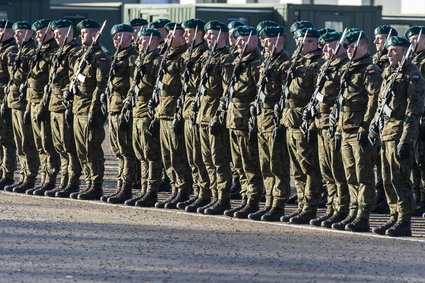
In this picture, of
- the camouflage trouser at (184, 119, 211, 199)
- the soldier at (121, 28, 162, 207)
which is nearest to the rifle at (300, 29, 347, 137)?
the camouflage trouser at (184, 119, 211, 199)

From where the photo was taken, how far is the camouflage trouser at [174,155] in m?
13.8

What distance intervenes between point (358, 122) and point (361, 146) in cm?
24

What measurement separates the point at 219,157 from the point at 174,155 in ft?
2.28

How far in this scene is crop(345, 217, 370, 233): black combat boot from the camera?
11891 millimetres

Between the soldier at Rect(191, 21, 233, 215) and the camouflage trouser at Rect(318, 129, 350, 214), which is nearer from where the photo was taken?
the camouflage trouser at Rect(318, 129, 350, 214)

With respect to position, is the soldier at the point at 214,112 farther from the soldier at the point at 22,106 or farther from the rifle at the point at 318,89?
the soldier at the point at 22,106

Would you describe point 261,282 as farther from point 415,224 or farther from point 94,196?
point 94,196

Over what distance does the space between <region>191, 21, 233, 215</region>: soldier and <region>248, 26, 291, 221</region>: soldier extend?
0.51 metres

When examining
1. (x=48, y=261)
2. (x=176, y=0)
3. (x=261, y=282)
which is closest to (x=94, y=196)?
(x=48, y=261)

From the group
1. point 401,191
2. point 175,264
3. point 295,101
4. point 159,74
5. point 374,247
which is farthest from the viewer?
point 159,74

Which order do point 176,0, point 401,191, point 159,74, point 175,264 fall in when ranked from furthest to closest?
point 176,0 < point 159,74 < point 401,191 < point 175,264

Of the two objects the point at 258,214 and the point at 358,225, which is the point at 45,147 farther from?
the point at 358,225

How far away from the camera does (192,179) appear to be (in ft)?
46.4

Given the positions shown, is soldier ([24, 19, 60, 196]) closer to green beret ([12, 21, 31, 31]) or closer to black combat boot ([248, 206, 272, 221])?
green beret ([12, 21, 31, 31])
